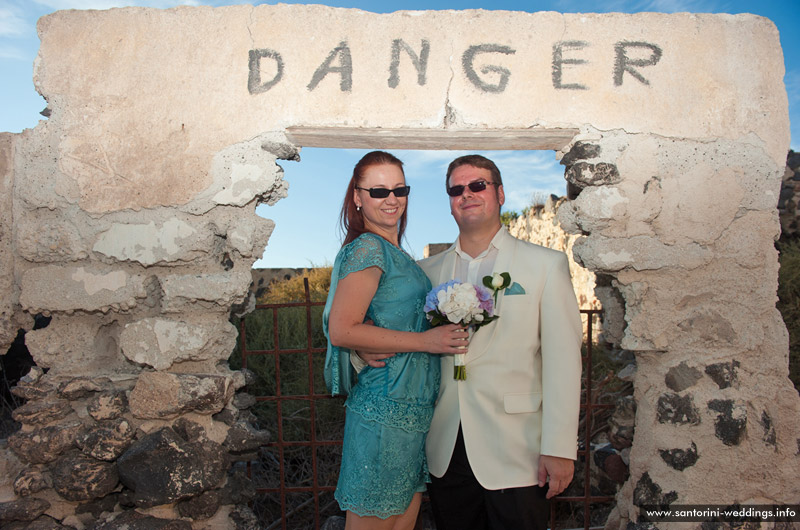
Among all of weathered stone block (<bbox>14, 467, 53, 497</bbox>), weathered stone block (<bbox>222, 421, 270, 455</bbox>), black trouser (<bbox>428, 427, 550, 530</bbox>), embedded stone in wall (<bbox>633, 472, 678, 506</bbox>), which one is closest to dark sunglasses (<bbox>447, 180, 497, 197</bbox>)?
black trouser (<bbox>428, 427, 550, 530</bbox>)

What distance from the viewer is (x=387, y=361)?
206cm

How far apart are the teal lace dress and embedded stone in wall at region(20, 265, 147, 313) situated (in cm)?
125

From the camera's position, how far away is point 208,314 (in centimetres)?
282

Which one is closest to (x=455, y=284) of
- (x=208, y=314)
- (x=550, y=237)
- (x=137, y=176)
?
(x=208, y=314)

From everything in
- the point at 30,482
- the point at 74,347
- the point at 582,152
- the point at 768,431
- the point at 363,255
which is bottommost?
the point at 30,482

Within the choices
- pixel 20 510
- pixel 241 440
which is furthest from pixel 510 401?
pixel 20 510

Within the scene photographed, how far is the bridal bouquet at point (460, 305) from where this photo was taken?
193 cm

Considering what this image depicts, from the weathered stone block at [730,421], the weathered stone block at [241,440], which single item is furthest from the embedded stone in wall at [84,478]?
the weathered stone block at [730,421]

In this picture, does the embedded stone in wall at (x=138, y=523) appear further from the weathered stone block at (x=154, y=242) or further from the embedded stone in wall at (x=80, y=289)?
the weathered stone block at (x=154, y=242)

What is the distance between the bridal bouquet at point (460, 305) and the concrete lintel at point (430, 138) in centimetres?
113

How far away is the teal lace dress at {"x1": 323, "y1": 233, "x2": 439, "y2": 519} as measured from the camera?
6.52 ft

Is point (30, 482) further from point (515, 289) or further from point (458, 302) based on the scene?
point (515, 289)

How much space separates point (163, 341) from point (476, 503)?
66.1 inches

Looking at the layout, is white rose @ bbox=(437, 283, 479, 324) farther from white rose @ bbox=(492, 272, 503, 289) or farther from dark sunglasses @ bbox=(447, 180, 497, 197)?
dark sunglasses @ bbox=(447, 180, 497, 197)
